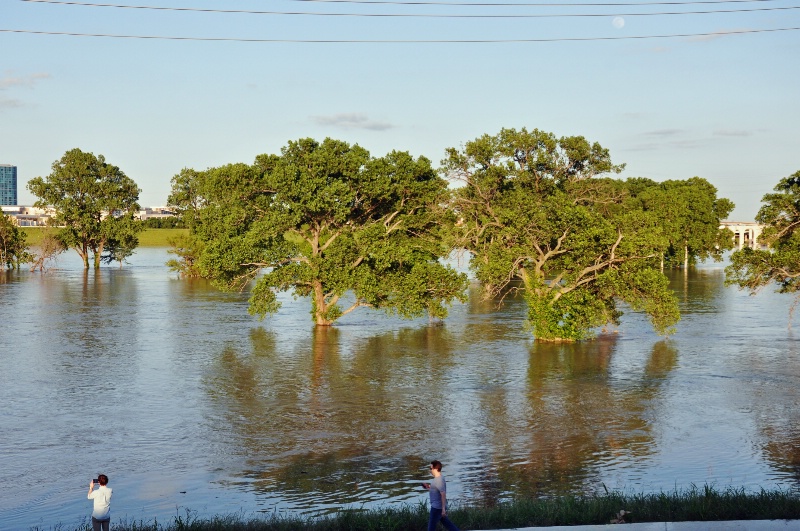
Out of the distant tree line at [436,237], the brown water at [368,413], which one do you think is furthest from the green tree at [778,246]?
the brown water at [368,413]

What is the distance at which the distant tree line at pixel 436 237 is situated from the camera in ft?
183

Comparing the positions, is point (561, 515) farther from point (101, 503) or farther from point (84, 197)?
point (84, 197)

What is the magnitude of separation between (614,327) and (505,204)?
19.1 m

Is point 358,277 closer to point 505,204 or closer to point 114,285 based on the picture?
point 505,204

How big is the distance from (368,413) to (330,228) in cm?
2992

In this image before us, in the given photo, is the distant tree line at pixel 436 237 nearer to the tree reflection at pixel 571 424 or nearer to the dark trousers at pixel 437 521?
the tree reflection at pixel 571 424

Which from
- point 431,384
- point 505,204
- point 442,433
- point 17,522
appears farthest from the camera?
point 505,204

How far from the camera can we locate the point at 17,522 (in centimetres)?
2380

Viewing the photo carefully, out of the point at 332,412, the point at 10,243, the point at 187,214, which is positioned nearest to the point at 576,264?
the point at 332,412

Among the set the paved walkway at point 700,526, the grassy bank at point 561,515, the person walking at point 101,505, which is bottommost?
the grassy bank at point 561,515

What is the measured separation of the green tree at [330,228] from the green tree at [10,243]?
8605 centimetres

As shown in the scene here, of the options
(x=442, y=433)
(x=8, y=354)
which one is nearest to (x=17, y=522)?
(x=442, y=433)

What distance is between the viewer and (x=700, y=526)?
18125mm

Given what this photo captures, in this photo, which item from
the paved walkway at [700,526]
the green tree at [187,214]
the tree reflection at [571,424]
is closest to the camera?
the paved walkway at [700,526]
